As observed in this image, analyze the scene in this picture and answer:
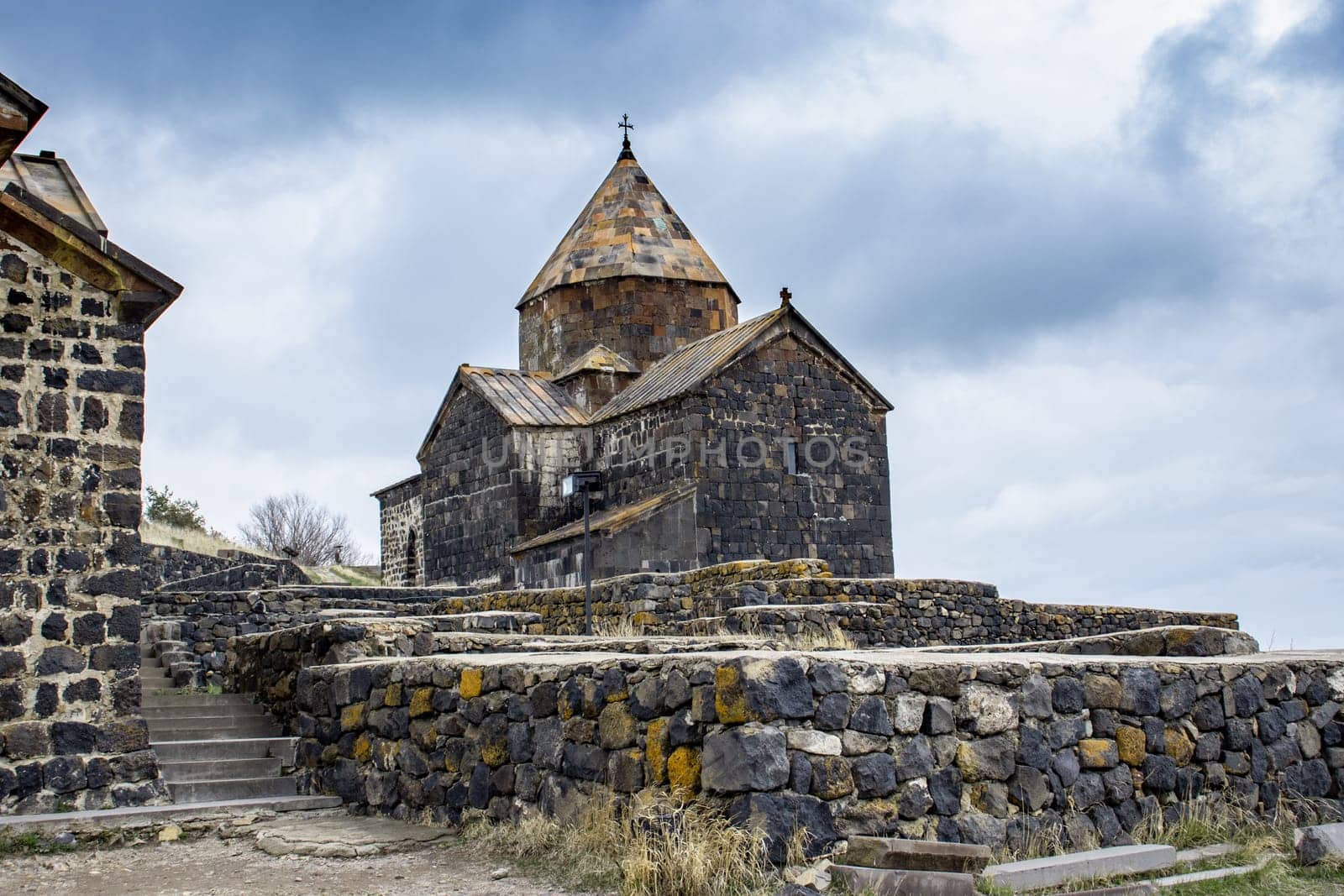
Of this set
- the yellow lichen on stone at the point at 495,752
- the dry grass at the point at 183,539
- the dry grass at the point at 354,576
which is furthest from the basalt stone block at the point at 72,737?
the dry grass at the point at 354,576

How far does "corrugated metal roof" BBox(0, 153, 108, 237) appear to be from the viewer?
9.81m

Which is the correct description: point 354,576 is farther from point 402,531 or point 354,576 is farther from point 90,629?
point 90,629

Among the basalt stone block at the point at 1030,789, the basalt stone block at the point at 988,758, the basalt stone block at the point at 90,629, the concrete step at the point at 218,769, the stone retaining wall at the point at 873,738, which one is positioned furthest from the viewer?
the concrete step at the point at 218,769

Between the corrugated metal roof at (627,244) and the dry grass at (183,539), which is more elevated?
the corrugated metal roof at (627,244)

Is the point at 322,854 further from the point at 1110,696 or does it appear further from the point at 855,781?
the point at 1110,696

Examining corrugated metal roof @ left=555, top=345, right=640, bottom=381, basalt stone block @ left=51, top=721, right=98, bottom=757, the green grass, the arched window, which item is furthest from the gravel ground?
the arched window

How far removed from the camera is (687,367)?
22.8 metres

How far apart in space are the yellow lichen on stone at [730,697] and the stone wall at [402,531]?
22115 mm

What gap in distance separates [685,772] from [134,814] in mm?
3864

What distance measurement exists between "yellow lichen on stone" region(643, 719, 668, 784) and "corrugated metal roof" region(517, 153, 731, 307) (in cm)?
2036

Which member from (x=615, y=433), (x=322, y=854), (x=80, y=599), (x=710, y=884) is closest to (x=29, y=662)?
(x=80, y=599)

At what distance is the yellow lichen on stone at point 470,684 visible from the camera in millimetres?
7320

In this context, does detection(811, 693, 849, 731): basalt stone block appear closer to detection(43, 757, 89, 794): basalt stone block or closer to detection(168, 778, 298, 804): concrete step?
detection(168, 778, 298, 804): concrete step

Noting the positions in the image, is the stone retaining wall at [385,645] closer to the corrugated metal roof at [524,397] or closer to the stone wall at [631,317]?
the corrugated metal roof at [524,397]
